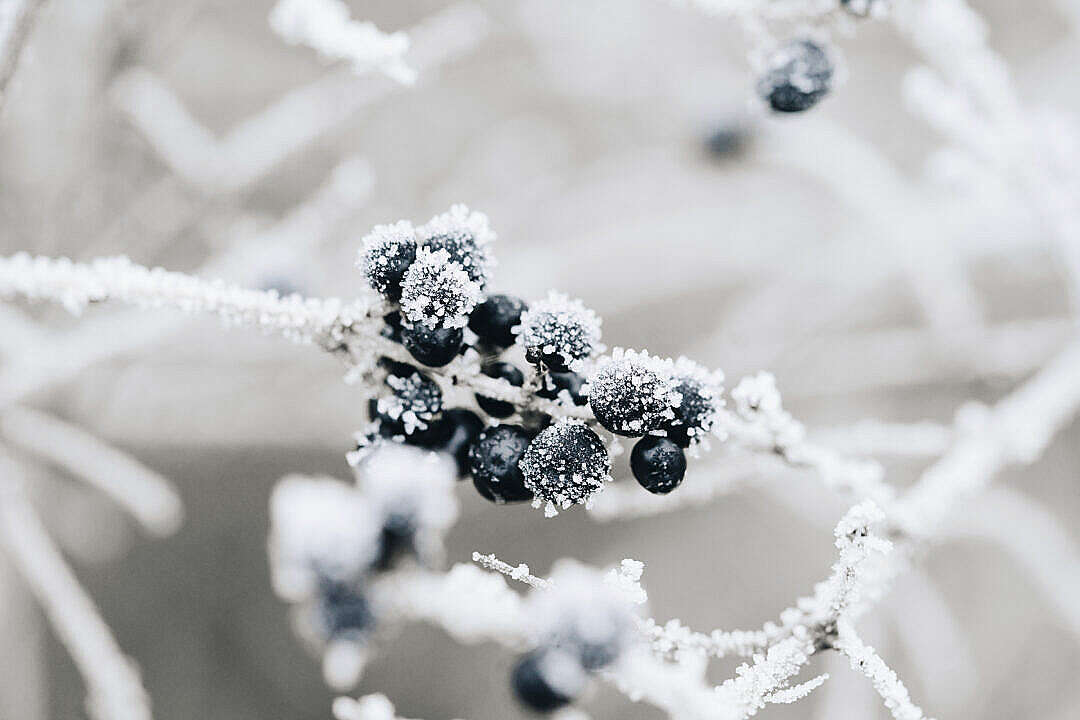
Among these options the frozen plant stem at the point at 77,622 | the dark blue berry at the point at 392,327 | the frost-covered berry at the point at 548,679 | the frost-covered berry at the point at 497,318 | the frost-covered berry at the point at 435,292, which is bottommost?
the frost-covered berry at the point at 548,679

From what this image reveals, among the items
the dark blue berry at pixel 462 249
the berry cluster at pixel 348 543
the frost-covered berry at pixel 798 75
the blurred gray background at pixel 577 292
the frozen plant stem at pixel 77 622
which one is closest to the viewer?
the berry cluster at pixel 348 543

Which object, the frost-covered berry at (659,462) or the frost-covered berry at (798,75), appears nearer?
the frost-covered berry at (659,462)

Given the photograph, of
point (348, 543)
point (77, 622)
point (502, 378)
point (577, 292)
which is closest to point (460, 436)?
point (502, 378)

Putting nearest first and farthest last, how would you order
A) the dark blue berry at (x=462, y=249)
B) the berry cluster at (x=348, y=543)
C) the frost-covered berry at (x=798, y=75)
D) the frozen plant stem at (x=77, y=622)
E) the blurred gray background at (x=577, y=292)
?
the berry cluster at (x=348, y=543)
the dark blue berry at (x=462, y=249)
the frost-covered berry at (x=798, y=75)
the frozen plant stem at (x=77, y=622)
the blurred gray background at (x=577, y=292)

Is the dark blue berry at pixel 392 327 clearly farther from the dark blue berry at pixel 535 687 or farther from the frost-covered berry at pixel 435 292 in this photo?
the dark blue berry at pixel 535 687

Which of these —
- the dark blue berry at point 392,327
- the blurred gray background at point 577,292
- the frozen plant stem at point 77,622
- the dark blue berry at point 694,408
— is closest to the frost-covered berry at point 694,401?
the dark blue berry at point 694,408

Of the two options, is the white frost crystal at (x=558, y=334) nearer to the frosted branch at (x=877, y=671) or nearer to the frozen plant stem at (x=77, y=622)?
the frosted branch at (x=877, y=671)

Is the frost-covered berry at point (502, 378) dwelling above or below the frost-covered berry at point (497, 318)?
below

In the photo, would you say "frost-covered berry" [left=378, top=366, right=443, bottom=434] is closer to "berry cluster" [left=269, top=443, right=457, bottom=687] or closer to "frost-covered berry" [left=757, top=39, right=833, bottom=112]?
"berry cluster" [left=269, top=443, right=457, bottom=687]
